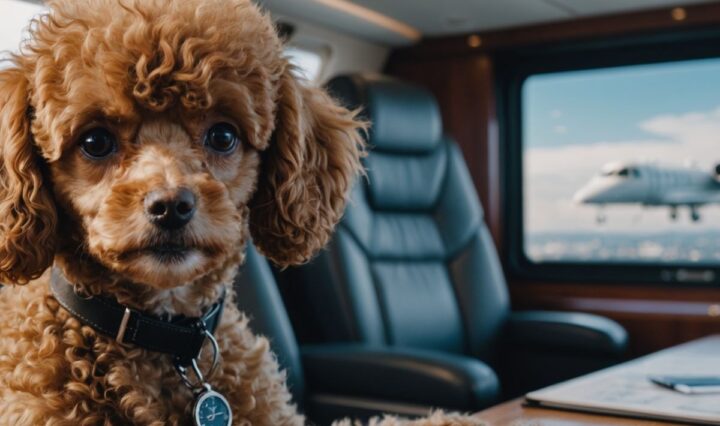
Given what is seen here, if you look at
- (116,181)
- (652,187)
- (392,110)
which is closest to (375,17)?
(392,110)

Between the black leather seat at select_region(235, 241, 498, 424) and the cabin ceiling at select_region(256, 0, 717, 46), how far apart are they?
1227 mm

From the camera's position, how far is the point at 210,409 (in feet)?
3.99

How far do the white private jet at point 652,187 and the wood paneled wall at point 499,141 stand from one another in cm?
33

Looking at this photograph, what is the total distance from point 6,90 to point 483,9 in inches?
97.1

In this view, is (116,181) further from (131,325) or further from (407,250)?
(407,250)

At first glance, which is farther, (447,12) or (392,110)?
(447,12)

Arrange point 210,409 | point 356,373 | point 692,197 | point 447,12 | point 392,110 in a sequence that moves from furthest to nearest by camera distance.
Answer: point 692,197
point 447,12
point 392,110
point 356,373
point 210,409

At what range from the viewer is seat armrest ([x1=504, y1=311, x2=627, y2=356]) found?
2.94 metres

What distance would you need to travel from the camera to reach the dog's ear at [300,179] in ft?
4.52

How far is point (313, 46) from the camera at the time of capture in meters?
3.62

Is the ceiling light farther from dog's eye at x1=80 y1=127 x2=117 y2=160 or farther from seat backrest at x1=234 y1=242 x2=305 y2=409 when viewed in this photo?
dog's eye at x1=80 y1=127 x2=117 y2=160

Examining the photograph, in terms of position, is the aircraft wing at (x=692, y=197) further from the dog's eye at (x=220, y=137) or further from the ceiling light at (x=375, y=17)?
the dog's eye at (x=220, y=137)

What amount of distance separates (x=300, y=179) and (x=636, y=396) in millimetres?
683

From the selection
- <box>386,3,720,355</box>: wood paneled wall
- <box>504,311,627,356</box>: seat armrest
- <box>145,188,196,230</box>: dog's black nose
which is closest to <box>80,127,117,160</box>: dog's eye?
<box>145,188,196,230</box>: dog's black nose
